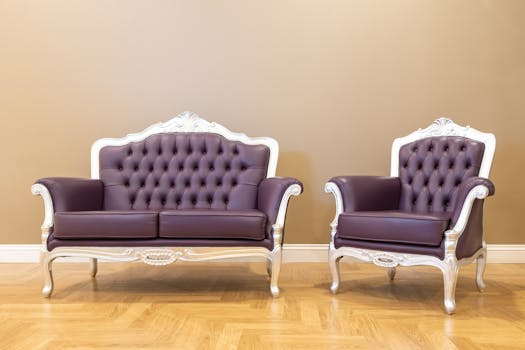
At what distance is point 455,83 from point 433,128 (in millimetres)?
678

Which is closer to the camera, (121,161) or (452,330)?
(452,330)

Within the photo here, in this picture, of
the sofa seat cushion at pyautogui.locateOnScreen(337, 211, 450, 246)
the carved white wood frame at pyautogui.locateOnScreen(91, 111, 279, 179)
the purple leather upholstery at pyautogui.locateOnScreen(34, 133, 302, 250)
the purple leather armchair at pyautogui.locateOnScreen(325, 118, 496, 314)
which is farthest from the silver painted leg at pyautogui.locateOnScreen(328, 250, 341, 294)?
the carved white wood frame at pyautogui.locateOnScreen(91, 111, 279, 179)

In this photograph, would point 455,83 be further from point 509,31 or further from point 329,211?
point 329,211

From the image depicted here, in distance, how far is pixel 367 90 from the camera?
12.4 feet

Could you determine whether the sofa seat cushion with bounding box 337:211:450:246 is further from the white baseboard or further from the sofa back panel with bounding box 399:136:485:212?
the white baseboard

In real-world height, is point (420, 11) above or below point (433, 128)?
above

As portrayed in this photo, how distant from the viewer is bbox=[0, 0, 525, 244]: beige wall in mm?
3740

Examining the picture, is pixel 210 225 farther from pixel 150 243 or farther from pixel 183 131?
pixel 183 131

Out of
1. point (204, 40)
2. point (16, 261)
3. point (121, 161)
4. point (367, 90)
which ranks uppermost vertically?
point (204, 40)

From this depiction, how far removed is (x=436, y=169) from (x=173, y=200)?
173 cm

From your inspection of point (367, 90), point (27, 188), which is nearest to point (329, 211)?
point (367, 90)

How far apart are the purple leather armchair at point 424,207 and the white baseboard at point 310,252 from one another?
0.76 m

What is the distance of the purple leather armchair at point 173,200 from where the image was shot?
8.63 feet

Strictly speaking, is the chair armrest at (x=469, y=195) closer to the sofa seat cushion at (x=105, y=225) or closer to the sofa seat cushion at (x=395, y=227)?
the sofa seat cushion at (x=395, y=227)
